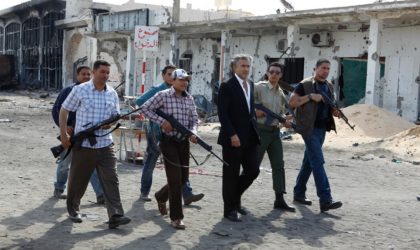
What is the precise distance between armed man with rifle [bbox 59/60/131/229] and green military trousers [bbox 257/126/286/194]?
1.88 m

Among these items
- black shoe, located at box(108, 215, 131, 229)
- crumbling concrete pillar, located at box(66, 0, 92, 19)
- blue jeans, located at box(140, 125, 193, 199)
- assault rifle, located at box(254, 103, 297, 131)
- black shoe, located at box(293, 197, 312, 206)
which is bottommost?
black shoe, located at box(293, 197, 312, 206)

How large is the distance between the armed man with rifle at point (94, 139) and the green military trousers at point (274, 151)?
1876 mm

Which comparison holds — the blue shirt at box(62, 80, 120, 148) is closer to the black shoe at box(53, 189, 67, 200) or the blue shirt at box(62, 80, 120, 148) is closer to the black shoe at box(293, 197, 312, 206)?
the black shoe at box(53, 189, 67, 200)

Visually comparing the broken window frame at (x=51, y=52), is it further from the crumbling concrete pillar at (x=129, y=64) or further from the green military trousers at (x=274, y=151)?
the green military trousers at (x=274, y=151)

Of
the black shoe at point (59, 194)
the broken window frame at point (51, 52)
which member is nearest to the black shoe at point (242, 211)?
the black shoe at point (59, 194)

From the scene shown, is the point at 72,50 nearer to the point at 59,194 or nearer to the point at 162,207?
the point at 59,194

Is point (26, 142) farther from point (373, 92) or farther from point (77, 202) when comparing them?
point (373, 92)

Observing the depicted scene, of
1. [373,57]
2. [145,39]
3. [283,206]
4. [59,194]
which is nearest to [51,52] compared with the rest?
[373,57]

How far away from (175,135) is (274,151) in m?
1.57

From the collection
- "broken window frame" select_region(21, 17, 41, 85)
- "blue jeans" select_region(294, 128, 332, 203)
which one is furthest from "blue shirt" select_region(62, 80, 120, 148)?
"broken window frame" select_region(21, 17, 41, 85)

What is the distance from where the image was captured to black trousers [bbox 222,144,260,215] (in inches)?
237

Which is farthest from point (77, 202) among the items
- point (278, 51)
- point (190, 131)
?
point (278, 51)

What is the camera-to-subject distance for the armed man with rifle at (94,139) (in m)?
5.50

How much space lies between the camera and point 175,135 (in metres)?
5.71
